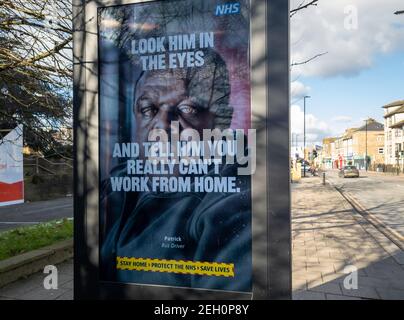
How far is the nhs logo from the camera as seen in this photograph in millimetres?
2305

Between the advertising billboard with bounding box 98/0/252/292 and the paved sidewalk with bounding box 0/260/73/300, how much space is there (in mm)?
2248

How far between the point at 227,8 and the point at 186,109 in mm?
697

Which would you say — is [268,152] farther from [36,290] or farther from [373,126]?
[373,126]

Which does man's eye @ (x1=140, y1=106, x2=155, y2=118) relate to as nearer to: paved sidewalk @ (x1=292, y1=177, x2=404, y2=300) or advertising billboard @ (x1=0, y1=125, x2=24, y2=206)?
paved sidewalk @ (x1=292, y1=177, x2=404, y2=300)

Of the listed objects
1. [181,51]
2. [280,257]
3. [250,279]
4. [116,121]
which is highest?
[181,51]

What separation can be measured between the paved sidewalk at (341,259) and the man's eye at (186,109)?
9.98 feet

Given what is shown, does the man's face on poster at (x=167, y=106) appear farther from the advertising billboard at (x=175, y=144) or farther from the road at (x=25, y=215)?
the road at (x=25, y=215)

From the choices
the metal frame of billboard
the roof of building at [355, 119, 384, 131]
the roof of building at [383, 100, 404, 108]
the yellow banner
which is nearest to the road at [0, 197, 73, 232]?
the yellow banner

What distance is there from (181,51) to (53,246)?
4703 millimetres

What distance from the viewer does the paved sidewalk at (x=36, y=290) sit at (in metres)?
4.36

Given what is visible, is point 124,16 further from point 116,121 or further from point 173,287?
Result: point 173,287

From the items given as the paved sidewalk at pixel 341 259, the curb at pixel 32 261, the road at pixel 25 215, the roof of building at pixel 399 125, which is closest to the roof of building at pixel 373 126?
Answer: the roof of building at pixel 399 125

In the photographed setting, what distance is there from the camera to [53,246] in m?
5.93
